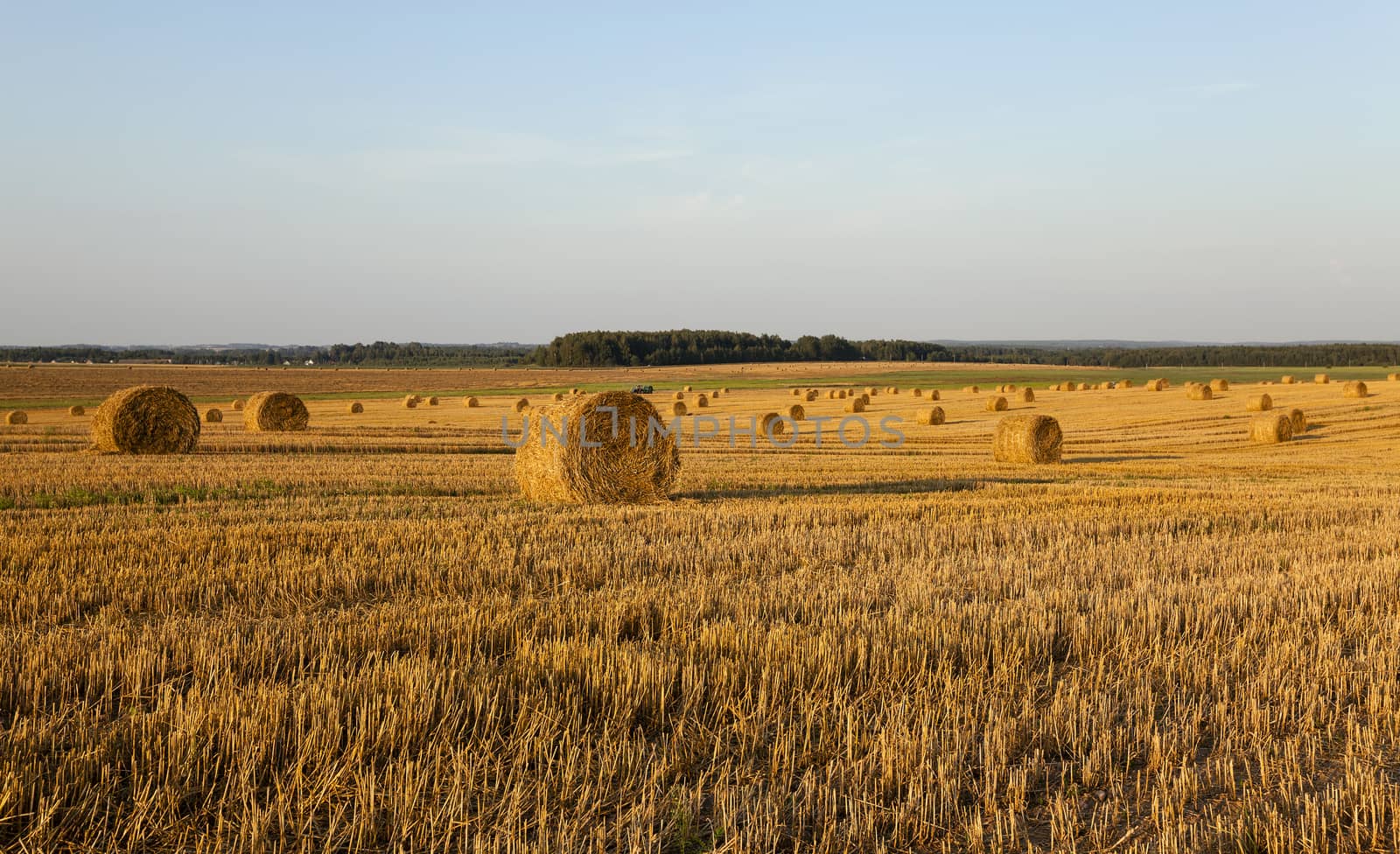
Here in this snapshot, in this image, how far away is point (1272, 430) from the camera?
96.0 feet

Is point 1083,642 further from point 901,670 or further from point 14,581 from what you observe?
point 14,581

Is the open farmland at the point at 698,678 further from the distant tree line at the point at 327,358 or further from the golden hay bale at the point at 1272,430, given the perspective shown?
the distant tree line at the point at 327,358

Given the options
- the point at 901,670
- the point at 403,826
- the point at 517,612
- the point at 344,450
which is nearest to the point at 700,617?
the point at 517,612

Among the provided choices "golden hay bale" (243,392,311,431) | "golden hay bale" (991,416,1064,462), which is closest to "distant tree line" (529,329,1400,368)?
"golden hay bale" (243,392,311,431)

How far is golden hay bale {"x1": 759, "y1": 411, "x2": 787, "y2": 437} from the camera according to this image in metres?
34.7

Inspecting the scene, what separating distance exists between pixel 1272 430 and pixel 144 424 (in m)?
29.2

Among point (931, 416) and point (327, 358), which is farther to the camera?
point (327, 358)

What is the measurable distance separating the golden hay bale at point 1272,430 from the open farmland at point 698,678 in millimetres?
19034

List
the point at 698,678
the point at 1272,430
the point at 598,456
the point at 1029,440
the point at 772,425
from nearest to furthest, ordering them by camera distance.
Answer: the point at 698,678
the point at 598,456
the point at 1029,440
the point at 1272,430
the point at 772,425

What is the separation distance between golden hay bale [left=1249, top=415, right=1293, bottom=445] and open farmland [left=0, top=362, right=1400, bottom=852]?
1903cm

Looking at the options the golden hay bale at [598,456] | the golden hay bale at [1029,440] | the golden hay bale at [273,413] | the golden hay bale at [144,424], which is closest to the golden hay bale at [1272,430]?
the golden hay bale at [1029,440]

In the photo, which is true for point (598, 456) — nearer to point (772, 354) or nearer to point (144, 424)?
point (144, 424)

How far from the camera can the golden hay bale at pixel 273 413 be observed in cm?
2917

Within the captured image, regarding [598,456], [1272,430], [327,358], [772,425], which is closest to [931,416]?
[772,425]
